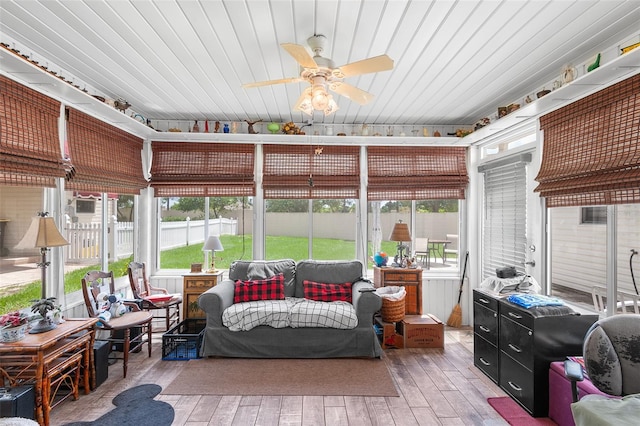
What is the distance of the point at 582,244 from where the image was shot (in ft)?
10.2

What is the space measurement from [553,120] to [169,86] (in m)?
3.81

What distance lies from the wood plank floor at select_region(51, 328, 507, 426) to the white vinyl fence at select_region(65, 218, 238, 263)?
53.4 inches

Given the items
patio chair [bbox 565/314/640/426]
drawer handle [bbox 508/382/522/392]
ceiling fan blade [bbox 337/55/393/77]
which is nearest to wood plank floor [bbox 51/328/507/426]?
drawer handle [bbox 508/382/522/392]

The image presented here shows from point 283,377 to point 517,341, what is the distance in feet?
6.78

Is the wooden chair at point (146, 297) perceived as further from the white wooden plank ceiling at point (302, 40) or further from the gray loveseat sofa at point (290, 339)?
the white wooden plank ceiling at point (302, 40)

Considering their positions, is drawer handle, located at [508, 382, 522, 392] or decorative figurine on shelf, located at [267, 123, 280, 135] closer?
drawer handle, located at [508, 382, 522, 392]

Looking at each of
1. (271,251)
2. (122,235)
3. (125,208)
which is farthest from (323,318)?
(125,208)

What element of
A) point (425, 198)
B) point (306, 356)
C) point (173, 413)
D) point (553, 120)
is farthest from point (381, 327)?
point (553, 120)

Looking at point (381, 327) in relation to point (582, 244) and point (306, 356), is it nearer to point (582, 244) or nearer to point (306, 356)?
point (306, 356)

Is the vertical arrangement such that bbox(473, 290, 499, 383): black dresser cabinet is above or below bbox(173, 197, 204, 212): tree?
below

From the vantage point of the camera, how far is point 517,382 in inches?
110

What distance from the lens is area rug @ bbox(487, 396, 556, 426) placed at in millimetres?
2526

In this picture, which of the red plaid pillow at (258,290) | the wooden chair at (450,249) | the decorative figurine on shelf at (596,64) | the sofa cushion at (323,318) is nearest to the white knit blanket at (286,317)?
the sofa cushion at (323,318)

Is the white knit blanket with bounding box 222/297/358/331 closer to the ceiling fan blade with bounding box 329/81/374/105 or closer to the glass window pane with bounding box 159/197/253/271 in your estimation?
the glass window pane with bounding box 159/197/253/271
